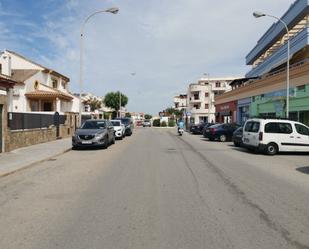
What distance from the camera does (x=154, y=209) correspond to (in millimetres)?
6426

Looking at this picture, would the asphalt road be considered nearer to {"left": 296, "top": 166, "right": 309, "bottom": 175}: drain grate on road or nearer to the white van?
{"left": 296, "top": 166, "right": 309, "bottom": 175}: drain grate on road

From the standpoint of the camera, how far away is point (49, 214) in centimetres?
612

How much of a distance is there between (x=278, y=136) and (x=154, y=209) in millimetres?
11948

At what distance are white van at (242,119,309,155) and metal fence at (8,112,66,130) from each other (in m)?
12.1

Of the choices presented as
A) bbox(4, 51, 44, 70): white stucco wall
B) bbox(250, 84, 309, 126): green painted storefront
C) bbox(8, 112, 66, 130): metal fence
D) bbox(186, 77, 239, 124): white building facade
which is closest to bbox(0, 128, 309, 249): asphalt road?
bbox(8, 112, 66, 130): metal fence

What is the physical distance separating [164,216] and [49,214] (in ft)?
6.54

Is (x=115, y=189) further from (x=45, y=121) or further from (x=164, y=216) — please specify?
(x=45, y=121)

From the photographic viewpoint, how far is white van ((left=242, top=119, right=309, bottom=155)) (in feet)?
54.6

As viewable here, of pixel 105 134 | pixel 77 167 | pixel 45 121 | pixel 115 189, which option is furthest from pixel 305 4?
pixel 115 189

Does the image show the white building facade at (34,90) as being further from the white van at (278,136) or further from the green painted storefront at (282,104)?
the white van at (278,136)

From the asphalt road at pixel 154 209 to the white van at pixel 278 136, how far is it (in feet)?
17.4

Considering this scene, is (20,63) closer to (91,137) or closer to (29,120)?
(29,120)

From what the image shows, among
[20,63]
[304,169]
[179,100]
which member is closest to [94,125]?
[304,169]

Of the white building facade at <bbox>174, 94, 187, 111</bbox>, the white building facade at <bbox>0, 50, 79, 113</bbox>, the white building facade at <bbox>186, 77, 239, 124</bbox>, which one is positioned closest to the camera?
the white building facade at <bbox>0, 50, 79, 113</bbox>
